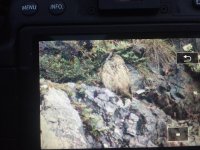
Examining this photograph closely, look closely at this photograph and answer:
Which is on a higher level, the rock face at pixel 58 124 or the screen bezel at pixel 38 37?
the screen bezel at pixel 38 37

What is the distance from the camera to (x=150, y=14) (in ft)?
1.69

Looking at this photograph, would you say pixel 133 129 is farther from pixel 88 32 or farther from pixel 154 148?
pixel 88 32

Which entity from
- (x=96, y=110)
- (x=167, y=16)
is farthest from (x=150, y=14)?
(x=96, y=110)

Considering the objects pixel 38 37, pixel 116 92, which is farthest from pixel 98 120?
pixel 38 37

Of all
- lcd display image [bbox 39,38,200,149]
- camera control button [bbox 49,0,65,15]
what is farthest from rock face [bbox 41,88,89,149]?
camera control button [bbox 49,0,65,15]

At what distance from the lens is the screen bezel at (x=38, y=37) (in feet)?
1.67

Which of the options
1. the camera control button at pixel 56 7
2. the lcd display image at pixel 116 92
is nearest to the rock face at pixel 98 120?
the lcd display image at pixel 116 92

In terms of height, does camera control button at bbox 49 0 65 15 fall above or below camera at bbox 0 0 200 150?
above
